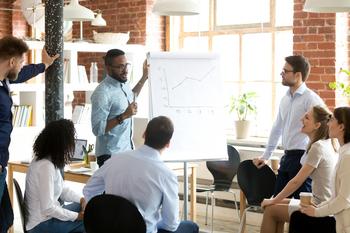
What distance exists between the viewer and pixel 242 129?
24.3 feet

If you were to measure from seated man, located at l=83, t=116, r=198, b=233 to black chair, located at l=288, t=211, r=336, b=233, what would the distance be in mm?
785

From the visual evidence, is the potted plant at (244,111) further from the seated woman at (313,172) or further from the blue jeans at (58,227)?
the blue jeans at (58,227)

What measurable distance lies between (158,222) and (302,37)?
371 centimetres

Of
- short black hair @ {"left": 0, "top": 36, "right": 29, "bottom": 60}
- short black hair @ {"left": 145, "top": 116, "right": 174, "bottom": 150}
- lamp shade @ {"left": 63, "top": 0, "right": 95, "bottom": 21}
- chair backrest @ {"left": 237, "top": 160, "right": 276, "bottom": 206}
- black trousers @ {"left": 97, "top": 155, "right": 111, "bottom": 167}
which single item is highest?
lamp shade @ {"left": 63, "top": 0, "right": 95, "bottom": 21}

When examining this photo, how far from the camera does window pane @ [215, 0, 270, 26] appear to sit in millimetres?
7609

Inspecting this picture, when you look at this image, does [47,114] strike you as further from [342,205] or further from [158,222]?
[342,205]

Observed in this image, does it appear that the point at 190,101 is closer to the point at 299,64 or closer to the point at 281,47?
the point at 299,64

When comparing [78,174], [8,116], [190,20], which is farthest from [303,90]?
[190,20]

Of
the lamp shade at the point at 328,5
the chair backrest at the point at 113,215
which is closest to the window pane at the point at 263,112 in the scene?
the lamp shade at the point at 328,5

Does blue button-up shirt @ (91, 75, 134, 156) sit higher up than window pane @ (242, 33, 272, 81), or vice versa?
window pane @ (242, 33, 272, 81)

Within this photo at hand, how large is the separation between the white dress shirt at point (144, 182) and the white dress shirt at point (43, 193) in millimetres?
487

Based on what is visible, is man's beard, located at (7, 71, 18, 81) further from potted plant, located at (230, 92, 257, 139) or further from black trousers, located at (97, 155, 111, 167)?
potted plant, located at (230, 92, 257, 139)

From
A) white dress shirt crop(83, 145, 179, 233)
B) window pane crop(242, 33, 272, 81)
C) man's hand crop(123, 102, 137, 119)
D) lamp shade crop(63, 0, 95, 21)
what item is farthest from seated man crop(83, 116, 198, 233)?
window pane crop(242, 33, 272, 81)

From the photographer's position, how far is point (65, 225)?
13.4ft
